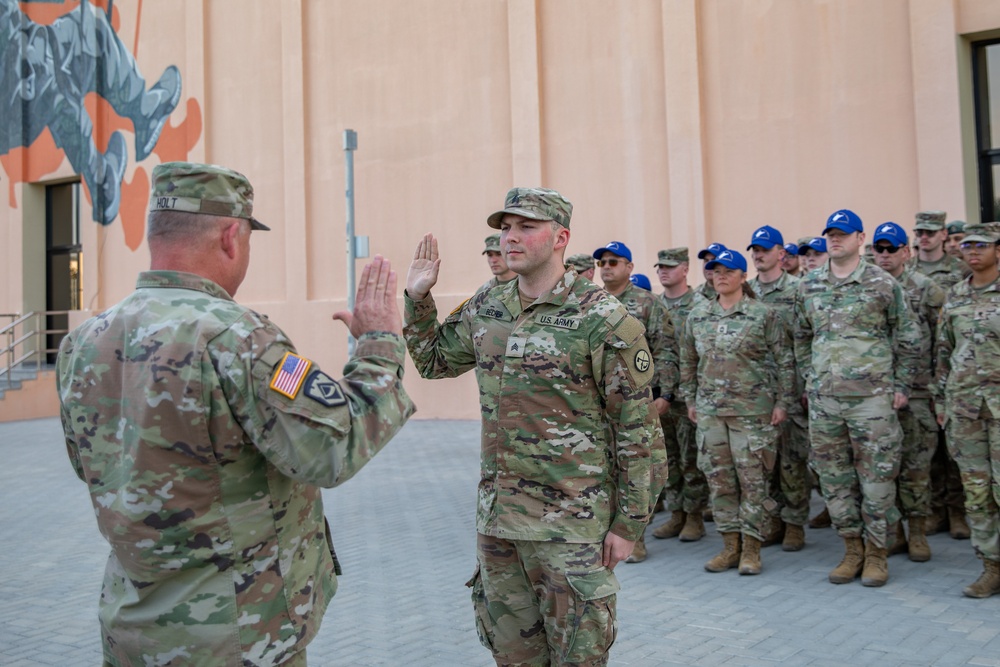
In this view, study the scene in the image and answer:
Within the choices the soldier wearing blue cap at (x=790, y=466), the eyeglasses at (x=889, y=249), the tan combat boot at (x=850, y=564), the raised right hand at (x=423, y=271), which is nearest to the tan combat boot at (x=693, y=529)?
the soldier wearing blue cap at (x=790, y=466)

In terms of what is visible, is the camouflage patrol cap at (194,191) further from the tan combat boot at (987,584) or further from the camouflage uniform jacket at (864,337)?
the tan combat boot at (987,584)

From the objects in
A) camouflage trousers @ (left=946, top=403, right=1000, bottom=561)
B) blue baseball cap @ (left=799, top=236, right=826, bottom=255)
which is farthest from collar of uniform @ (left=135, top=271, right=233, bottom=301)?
blue baseball cap @ (left=799, top=236, right=826, bottom=255)

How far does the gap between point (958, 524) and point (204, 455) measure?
21.2 ft

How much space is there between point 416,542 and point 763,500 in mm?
2704

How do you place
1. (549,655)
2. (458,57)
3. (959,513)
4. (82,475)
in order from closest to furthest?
(82,475) → (549,655) → (959,513) → (458,57)

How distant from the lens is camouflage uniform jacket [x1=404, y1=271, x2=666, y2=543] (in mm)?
3283

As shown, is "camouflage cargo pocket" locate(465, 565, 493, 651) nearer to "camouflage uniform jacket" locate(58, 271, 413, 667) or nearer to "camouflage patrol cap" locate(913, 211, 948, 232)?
"camouflage uniform jacket" locate(58, 271, 413, 667)

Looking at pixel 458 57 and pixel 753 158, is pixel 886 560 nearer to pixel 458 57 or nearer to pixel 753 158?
pixel 753 158

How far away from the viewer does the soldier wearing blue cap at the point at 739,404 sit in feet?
20.4

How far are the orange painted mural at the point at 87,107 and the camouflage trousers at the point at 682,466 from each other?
1318 cm

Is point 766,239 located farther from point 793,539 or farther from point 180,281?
point 180,281

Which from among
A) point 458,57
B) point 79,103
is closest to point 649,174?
point 458,57

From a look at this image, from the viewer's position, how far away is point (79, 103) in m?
20.0

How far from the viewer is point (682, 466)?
7.43m
